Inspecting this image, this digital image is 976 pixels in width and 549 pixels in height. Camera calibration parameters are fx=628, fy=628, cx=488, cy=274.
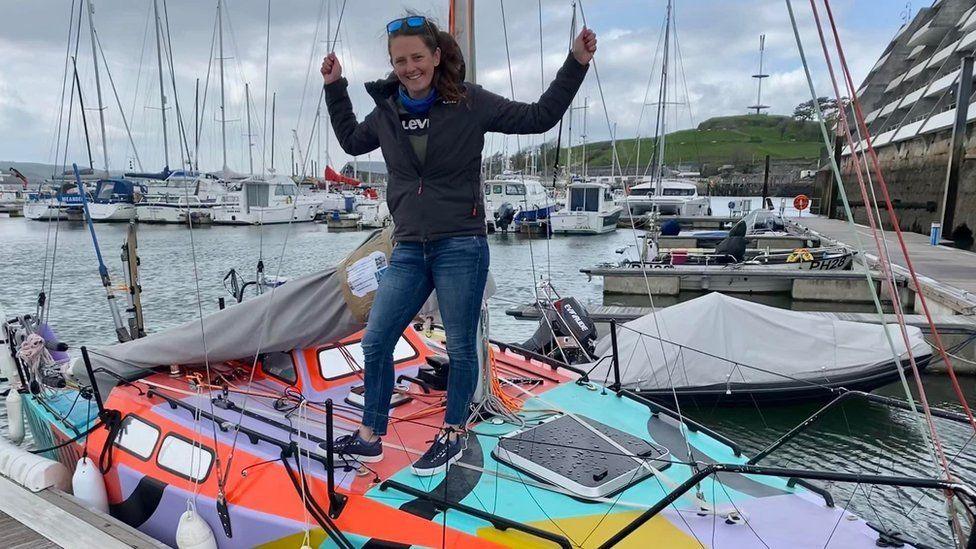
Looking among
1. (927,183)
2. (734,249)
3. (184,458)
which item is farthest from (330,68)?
(927,183)

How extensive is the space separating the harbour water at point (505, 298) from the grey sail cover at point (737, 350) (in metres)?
0.31

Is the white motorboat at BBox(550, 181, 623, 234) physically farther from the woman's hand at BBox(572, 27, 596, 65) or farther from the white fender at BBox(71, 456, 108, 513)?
the woman's hand at BBox(572, 27, 596, 65)

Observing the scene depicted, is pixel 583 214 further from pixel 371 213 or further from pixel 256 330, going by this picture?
pixel 256 330

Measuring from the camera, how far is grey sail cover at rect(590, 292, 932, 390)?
8484mm

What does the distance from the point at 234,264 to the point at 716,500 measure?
26.9 metres

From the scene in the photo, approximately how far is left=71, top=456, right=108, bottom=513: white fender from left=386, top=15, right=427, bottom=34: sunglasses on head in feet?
12.2

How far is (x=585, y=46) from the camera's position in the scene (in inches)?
123

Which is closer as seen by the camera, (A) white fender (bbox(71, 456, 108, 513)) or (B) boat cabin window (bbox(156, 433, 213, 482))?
(B) boat cabin window (bbox(156, 433, 213, 482))

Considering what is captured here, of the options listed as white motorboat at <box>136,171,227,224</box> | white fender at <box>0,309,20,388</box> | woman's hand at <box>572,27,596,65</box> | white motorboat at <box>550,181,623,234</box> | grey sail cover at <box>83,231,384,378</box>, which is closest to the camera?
woman's hand at <box>572,27,596,65</box>

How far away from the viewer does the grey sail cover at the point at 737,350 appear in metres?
8.48

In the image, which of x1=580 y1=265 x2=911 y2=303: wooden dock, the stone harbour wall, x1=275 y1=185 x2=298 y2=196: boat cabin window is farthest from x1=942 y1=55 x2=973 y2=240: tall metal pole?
x1=275 y1=185 x2=298 y2=196: boat cabin window

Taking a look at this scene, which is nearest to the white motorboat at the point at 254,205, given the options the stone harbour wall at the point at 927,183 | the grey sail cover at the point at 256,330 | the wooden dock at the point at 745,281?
the wooden dock at the point at 745,281

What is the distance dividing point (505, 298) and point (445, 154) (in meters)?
16.1

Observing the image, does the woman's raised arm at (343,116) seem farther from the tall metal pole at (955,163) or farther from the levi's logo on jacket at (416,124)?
the tall metal pole at (955,163)
